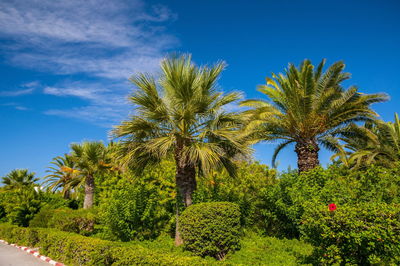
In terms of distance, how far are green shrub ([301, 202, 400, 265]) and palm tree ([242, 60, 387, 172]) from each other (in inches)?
270

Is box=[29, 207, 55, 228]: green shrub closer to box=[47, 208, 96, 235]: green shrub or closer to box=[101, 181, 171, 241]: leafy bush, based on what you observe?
box=[47, 208, 96, 235]: green shrub

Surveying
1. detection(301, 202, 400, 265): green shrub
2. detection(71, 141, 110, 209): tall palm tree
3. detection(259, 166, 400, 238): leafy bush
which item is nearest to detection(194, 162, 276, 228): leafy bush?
detection(259, 166, 400, 238): leafy bush

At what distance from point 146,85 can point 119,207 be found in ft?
18.5

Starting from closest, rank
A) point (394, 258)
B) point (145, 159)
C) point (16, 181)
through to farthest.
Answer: point (394, 258) < point (145, 159) < point (16, 181)

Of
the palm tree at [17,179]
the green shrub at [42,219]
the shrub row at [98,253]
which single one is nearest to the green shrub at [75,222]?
the shrub row at [98,253]

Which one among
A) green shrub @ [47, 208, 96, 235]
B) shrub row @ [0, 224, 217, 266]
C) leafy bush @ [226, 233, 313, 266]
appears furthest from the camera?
green shrub @ [47, 208, 96, 235]

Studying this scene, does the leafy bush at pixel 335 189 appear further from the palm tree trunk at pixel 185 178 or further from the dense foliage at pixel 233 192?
the palm tree trunk at pixel 185 178

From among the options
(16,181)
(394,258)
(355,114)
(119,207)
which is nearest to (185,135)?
(119,207)

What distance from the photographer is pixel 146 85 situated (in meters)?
11.2

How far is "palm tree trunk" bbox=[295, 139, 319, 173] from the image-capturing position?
1363 cm

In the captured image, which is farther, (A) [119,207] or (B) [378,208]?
(A) [119,207]

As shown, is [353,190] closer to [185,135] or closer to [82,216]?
[185,135]

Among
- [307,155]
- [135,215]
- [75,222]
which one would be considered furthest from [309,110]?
[75,222]

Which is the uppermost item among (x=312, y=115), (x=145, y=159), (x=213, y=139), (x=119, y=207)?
(x=312, y=115)
